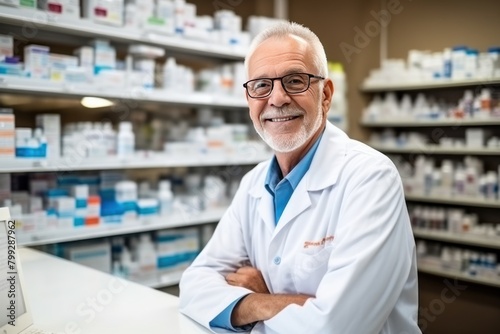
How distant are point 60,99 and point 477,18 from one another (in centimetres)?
346

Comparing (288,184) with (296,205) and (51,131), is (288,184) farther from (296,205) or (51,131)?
(51,131)

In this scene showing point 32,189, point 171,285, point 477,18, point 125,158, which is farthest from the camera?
point 477,18

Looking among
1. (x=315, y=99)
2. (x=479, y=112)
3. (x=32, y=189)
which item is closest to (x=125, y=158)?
(x=32, y=189)

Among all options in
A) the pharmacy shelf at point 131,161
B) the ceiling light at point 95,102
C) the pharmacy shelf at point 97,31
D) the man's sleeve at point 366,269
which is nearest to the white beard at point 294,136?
the man's sleeve at point 366,269

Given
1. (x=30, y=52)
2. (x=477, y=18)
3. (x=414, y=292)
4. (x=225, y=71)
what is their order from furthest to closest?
1. (x=477, y=18)
2. (x=225, y=71)
3. (x=30, y=52)
4. (x=414, y=292)

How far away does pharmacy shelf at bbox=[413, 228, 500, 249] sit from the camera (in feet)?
10.9

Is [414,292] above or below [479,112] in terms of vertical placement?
below

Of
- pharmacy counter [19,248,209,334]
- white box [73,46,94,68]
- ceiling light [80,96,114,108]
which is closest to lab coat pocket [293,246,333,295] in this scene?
pharmacy counter [19,248,209,334]

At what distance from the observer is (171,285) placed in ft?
10.1

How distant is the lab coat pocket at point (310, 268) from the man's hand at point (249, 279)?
15 centimetres

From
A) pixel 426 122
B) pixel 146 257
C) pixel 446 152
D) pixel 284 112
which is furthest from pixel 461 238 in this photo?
pixel 284 112

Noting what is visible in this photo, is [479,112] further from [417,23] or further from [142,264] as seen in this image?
[142,264]

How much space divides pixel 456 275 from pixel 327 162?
2758mm

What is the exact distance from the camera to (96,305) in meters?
1.39
